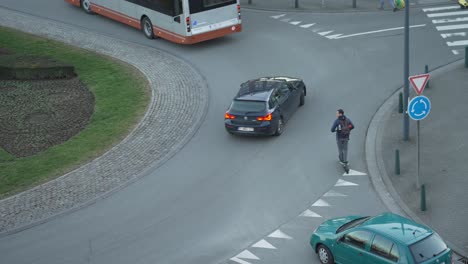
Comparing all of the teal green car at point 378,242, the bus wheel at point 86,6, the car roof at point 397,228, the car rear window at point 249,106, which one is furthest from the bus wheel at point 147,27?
the car roof at point 397,228

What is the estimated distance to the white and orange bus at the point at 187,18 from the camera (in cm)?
3362

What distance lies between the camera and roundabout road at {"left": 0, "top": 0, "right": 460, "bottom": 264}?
67.1 ft

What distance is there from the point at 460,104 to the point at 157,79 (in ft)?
37.8

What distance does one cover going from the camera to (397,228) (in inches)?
688

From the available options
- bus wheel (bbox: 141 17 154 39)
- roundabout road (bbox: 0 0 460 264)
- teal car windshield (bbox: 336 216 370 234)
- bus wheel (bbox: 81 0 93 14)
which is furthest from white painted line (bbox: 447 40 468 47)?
bus wheel (bbox: 81 0 93 14)

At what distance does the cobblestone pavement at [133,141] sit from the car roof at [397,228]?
28.0 ft

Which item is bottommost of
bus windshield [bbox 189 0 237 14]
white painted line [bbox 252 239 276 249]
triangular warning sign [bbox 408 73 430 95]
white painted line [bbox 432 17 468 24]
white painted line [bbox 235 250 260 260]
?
white painted line [bbox 235 250 260 260]

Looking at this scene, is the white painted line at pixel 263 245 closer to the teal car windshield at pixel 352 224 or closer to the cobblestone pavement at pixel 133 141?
the teal car windshield at pixel 352 224

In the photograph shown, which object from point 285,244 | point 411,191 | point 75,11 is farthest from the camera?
point 75,11

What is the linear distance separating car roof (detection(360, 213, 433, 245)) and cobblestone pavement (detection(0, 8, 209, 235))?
853 cm

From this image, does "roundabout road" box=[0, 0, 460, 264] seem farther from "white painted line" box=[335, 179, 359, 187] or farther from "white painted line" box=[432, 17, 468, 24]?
"white painted line" box=[432, 17, 468, 24]

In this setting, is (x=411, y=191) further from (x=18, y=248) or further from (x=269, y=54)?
(x=269, y=54)

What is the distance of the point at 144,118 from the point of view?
27.9 metres

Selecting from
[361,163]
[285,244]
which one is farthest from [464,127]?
[285,244]
